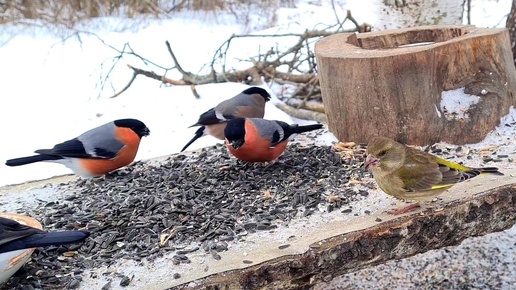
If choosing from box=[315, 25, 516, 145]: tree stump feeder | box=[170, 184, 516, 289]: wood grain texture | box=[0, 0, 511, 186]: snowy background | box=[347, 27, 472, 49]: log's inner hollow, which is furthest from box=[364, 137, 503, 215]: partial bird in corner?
box=[0, 0, 511, 186]: snowy background

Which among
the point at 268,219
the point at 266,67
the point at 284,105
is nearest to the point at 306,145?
the point at 268,219

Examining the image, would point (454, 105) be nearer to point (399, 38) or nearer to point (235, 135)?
point (399, 38)

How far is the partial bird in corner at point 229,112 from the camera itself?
12.6 feet

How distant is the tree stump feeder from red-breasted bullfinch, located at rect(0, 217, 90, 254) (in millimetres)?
1613

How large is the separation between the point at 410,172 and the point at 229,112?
1.75m

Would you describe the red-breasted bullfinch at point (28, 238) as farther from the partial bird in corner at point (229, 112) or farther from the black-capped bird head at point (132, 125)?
the partial bird in corner at point (229, 112)

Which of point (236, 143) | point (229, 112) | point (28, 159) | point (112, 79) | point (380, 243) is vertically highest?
point (28, 159)

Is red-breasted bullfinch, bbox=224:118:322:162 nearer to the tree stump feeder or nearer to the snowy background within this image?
the tree stump feeder

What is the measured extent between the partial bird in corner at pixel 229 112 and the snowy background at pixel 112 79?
0.85 meters

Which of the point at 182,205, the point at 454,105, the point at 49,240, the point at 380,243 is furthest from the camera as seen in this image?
the point at 454,105

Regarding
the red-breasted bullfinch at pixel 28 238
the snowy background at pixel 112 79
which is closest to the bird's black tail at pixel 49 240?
the red-breasted bullfinch at pixel 28 238

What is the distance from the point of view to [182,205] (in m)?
2.58

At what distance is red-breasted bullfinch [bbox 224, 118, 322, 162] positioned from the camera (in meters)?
2.91

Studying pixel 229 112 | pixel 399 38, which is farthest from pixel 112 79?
pixel 399 38
